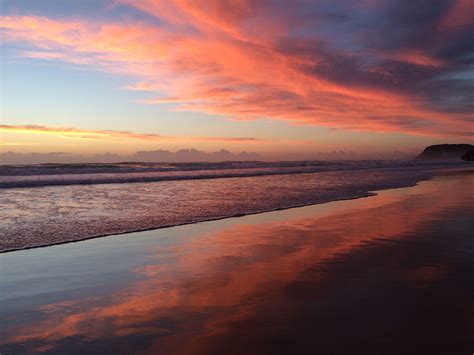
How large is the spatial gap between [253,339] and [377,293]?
2203mm

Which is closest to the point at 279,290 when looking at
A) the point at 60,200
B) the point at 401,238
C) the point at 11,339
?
the point at 11,339

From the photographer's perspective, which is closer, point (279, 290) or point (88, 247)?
point (279, 290)

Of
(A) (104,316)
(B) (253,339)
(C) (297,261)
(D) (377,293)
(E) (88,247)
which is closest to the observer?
(B) (253,339)

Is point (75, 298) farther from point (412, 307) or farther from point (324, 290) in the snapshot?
point (412, 307)

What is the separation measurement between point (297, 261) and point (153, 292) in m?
2.80

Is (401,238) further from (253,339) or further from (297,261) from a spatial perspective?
(253,339)

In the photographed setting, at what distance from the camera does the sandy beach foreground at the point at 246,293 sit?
13.3 ft

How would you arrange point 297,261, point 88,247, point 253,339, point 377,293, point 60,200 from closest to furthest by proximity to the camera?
1. point 253,339
2. point 377,293
3. point 297,261
4. point 88,247
5. point 60,200

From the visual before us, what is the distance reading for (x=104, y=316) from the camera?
15.5ft

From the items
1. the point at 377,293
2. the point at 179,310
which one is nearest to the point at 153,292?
the point at 179,310

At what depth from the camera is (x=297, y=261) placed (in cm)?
705

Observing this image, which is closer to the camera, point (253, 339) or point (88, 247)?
point (253, 339)

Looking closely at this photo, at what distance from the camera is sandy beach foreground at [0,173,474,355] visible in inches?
159

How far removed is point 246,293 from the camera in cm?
546
